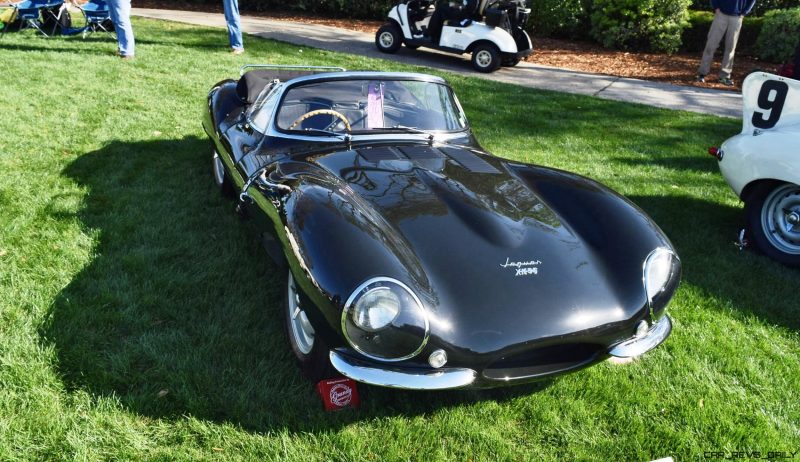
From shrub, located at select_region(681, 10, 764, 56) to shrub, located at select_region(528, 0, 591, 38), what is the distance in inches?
86.2

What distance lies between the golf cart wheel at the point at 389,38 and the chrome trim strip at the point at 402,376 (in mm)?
9753

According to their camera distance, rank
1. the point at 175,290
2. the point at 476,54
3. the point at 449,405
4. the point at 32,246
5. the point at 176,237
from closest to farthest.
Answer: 1. the point at 449,405
2. the point at 175,290
3. the point at 32,246
4. the point at 176,237
5. the point at 476,54

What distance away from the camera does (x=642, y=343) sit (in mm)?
2664

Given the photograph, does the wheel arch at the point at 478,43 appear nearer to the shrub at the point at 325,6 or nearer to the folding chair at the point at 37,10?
the shrub at the point at 325,6

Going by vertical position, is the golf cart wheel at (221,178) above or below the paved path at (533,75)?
below

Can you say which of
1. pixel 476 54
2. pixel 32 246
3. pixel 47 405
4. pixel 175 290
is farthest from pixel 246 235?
pixel 476 54

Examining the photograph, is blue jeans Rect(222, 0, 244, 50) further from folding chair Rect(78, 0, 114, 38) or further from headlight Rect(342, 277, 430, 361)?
headlight Rect(342, 277, 430, 361)

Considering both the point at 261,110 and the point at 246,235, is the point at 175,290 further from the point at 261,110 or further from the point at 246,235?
the point at 261,110

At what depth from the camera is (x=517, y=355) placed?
A: 2.46 metres

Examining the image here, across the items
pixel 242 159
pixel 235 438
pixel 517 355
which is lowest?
pixel 235 438

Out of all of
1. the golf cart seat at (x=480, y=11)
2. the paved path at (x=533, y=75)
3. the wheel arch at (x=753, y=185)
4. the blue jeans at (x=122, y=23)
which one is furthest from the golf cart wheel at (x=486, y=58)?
the wheel arch at (x=753, y=185)

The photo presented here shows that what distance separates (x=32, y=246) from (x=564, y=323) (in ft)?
11.0

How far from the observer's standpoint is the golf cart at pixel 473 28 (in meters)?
10.1

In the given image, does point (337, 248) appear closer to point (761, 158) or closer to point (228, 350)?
point (228, 350)
